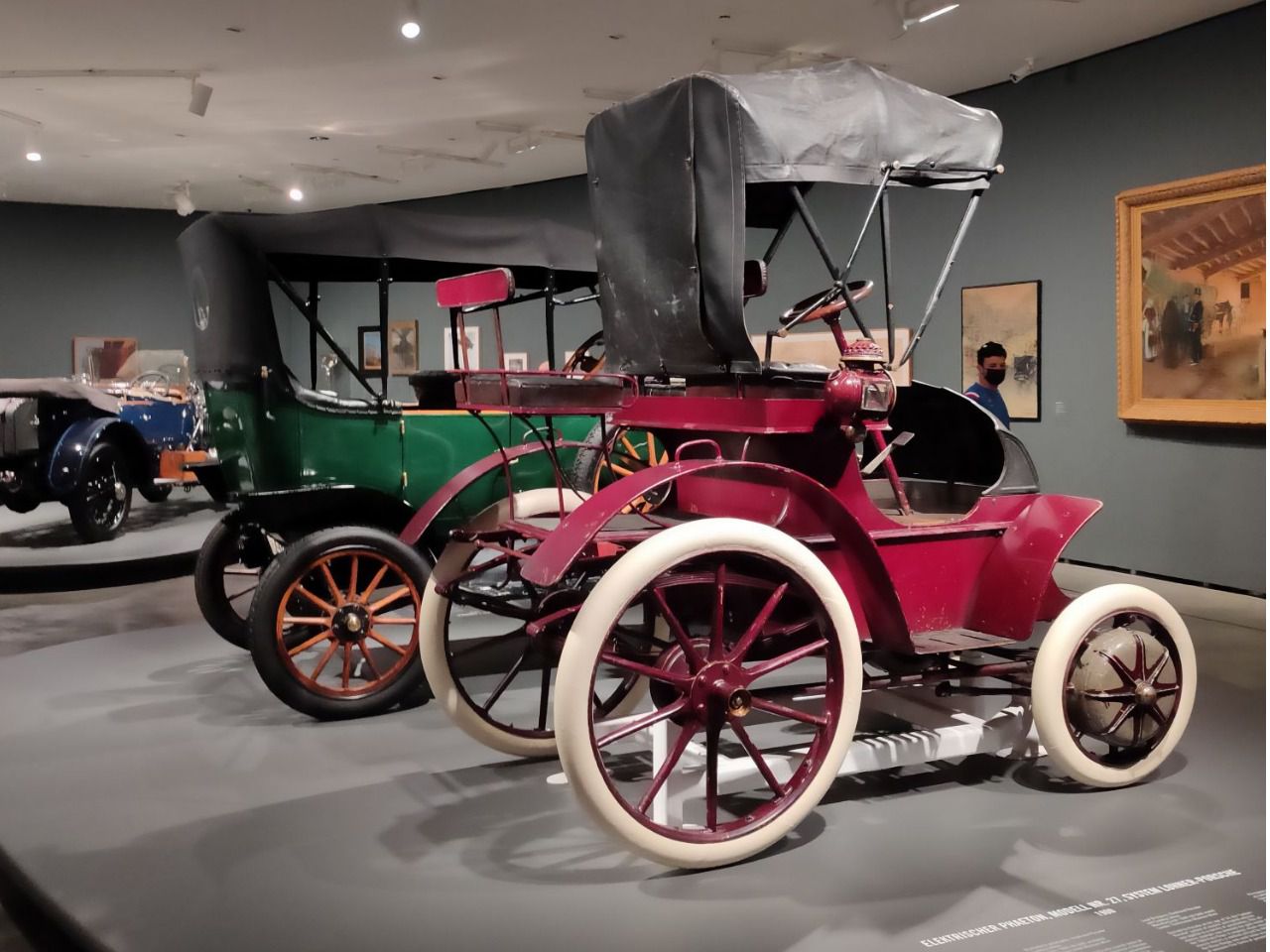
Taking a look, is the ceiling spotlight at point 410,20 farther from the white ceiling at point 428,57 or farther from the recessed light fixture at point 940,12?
the recessed light fixture at point 940,12

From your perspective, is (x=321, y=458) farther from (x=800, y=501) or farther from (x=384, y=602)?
(x=800, y=501)

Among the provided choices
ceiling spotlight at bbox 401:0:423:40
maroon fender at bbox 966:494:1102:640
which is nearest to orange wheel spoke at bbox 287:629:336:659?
maroon fender at bbox 966:494:1102:640

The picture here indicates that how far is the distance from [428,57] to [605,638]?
214 inches

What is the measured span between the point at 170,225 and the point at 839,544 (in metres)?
11.8

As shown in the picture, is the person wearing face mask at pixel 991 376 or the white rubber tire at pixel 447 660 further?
the person wearing face mask at pixel 991 376

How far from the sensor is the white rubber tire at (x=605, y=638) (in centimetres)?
246

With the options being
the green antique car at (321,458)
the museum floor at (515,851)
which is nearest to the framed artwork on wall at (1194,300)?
the museum floor at (515,851)

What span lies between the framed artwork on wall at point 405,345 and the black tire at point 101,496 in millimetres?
4156

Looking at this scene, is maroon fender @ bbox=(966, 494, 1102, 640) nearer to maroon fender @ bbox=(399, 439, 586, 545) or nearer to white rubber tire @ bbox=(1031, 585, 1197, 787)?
white rubber tire @ bbox=(1031, 585, 1197, 787)

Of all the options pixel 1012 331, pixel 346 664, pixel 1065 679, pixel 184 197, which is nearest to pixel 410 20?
pixel 346 664

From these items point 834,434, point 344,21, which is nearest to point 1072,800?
point 834,434

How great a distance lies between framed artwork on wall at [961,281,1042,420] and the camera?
6.96m

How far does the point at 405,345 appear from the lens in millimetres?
12047

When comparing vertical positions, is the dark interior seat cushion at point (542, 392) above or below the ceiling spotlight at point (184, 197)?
below
